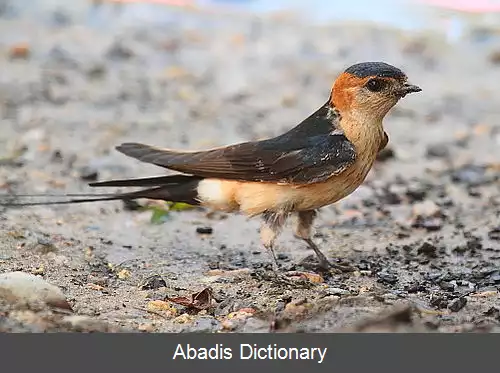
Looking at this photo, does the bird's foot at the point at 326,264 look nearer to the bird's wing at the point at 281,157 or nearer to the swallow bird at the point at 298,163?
the swallow bird at the point at 298,163

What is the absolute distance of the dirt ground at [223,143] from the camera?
12.1 ft

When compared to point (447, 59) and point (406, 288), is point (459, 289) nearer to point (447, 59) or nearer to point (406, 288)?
point (406, 288)

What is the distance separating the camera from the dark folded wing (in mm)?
4062

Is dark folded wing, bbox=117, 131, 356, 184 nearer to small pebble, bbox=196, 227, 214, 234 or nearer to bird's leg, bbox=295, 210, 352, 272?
bird's leg, bbox=295, 210, 352, 272

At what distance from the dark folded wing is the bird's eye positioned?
0.23 meters

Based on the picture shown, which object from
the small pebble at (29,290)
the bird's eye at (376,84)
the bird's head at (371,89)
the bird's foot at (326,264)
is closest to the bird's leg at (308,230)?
the bird's foot at (326,264)

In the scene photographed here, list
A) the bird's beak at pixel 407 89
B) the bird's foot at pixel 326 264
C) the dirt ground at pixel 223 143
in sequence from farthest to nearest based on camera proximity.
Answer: the bird's foot at pixel 326 264 → the bird's beak at pixel 407 89 → the dirt ground at pixel 223 143

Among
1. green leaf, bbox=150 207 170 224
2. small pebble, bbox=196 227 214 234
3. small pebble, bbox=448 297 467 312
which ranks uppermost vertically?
green leaf, bbox=150 207 170 224

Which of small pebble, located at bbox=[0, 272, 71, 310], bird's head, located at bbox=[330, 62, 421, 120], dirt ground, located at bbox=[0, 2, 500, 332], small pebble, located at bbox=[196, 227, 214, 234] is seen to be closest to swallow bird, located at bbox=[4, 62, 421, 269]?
bird's head, located at bbox=[330, 62, 421, 120]

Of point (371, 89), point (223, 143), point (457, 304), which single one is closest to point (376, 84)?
point (371, 89)

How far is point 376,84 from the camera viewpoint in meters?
4.07

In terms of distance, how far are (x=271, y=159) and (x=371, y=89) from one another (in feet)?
1.68

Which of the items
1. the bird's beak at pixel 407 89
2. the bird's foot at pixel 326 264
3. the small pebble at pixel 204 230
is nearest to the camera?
the bird's beak at pixel 407 89
